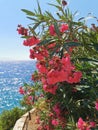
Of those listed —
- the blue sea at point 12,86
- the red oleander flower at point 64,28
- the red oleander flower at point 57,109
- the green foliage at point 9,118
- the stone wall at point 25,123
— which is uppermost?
the red oleander flower at point 64,28

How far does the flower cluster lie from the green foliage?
2779mm

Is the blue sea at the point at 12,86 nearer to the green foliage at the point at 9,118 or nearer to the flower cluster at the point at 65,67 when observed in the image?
the green foliage at the point at 9,118

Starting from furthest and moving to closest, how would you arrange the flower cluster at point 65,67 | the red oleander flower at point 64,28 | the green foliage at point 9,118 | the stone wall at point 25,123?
the green foliage at point 9,118 → the stone wall at point 25,123 → the red oleander flower at point 64,28 → the flower cluster at point 65,67

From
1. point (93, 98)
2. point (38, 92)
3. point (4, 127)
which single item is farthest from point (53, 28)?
point (4, 127)

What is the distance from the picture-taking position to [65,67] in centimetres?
322

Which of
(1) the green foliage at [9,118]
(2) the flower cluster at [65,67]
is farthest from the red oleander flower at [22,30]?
(1) the green foliage at [9,118]

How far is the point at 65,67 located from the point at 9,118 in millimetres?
6091

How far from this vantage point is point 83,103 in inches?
203

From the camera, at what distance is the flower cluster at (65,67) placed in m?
3.49

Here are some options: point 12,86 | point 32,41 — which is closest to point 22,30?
point 32,41

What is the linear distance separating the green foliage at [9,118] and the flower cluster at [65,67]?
2779mm

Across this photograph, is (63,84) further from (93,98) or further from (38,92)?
(38,92)

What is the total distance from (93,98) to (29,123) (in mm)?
2940

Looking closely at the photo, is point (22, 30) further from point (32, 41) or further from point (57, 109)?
point (57, 109)
